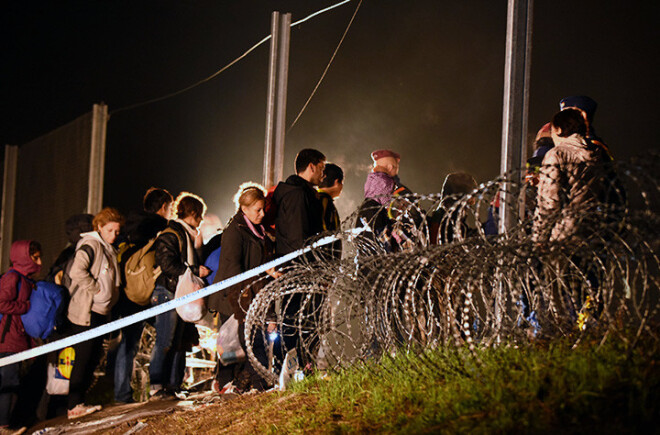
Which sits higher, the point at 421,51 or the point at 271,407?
the point at 421,51

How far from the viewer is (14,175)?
14688 millimetres

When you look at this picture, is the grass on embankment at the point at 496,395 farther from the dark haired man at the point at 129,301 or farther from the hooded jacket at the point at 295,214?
the dark haired man at the point at 129,301

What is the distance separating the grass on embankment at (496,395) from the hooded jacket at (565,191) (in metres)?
0.75

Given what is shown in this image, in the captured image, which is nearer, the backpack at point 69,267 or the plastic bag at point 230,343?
the plastic bag at point 230,343

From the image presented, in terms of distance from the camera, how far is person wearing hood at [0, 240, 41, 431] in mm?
6770

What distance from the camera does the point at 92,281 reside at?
715 cm

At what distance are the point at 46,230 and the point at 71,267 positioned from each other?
6.53 m

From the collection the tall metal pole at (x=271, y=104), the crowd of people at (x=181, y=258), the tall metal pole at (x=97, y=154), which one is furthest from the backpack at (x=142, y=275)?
the tall metal pole at (x=97, y=154)

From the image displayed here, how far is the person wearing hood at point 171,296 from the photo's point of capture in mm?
7125

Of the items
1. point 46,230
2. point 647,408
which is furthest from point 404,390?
point 46,230

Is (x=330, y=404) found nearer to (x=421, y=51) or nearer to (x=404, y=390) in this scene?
(x=404, y=390)

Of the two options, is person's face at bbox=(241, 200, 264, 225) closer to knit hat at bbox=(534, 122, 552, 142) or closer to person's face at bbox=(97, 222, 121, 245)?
person's face at bbox=(97, 222, 121, 245)

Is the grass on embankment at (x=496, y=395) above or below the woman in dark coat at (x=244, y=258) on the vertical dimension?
below

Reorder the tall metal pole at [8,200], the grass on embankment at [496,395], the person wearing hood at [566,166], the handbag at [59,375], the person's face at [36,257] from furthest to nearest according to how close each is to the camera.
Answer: the tall metal pole at [8,200] → the handbag at [59,375] → the person's face at [36,257] → the person wearing hood at [566,166] → the grass on embankment at [496,395]
